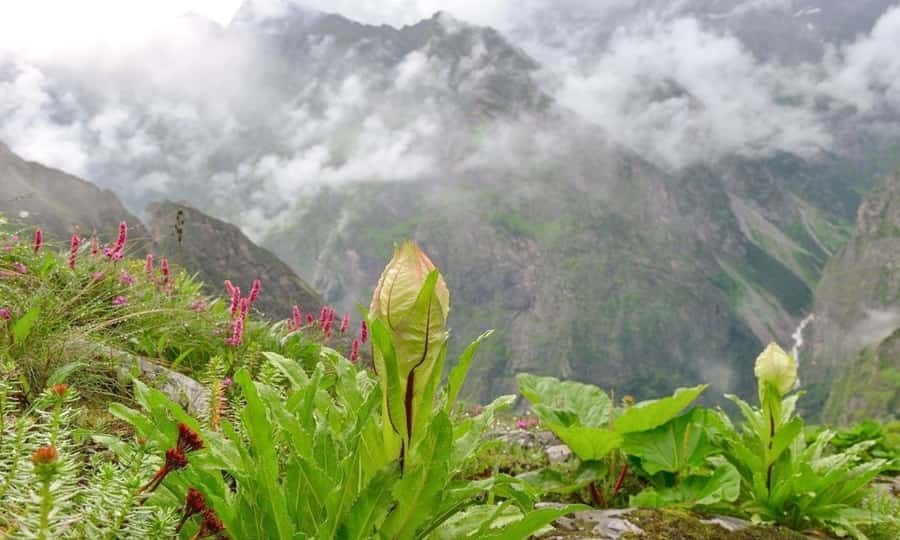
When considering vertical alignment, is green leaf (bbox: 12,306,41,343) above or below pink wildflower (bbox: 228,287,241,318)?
above

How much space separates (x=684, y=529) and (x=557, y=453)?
9.26ft


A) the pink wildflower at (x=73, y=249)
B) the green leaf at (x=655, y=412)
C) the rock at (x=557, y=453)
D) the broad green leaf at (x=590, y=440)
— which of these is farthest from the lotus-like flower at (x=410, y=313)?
the pink wildflower at (x=73, y=249)

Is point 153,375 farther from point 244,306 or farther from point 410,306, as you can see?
point 410,306

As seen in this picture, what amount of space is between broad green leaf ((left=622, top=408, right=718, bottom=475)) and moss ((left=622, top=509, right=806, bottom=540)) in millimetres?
636

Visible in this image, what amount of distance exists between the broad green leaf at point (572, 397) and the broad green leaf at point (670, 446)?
38 cm

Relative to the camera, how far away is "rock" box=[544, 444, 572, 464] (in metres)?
7.14

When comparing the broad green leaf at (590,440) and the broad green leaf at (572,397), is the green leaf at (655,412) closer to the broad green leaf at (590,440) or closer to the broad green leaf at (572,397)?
the broad green leaf at (590,440)

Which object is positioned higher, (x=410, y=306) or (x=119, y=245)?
(x=410, y=306)

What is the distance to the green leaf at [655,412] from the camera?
219 inches

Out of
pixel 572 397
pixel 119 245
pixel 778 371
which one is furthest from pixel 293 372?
pixel 119 245

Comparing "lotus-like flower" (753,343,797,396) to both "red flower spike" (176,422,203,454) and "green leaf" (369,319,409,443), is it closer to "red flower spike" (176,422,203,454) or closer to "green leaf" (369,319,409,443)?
"green leaf" (369,319,409,443)

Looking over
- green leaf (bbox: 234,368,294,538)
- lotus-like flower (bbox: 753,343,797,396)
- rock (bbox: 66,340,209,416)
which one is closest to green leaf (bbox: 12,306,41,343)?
rock (bbox: 66,340,209,416)

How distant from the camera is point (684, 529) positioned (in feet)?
15.3

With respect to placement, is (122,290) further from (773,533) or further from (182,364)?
(773,533)
